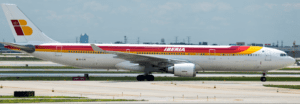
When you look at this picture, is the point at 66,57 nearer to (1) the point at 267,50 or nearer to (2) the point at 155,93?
(2) the point at 155,93

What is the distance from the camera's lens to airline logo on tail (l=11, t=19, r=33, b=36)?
1592 inches

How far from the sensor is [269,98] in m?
24.3

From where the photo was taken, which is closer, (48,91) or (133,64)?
(48,91)

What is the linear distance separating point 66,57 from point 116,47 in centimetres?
524

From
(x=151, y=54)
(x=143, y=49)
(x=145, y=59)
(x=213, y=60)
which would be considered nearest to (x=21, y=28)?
(x=143, y=49)

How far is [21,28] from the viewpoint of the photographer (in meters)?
40.8

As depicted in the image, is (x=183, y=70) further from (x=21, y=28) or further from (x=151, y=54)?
(x=21, y=28)

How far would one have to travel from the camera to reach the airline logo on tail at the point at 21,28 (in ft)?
133

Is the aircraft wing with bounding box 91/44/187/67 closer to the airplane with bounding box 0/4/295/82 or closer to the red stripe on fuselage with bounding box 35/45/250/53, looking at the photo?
the airplane with bounding box 0/4/295/82

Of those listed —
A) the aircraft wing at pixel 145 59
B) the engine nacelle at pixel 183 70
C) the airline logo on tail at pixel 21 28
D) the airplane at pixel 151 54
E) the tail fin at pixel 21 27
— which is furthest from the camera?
the airline logo on tail at pixel 21 28

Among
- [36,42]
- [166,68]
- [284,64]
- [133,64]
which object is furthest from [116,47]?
[284,64]

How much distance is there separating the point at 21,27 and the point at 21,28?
0.35ft

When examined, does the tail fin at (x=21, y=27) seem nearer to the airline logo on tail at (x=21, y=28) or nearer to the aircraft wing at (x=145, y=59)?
the airline logo on tail at (x=21, y=28)

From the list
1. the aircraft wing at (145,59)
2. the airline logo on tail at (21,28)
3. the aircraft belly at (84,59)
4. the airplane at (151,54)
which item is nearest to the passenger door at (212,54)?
the airplane at (151,54)
